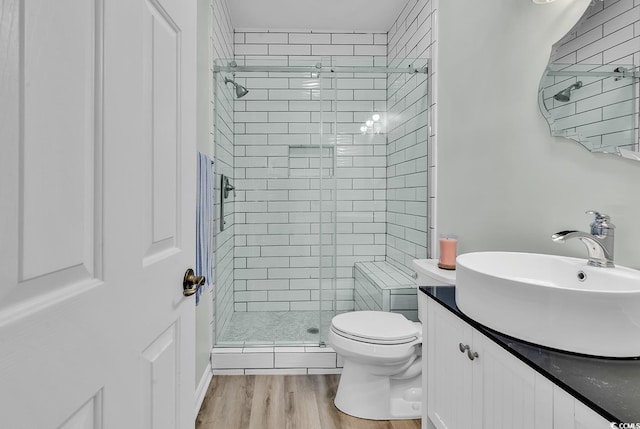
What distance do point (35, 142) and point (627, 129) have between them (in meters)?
1.45

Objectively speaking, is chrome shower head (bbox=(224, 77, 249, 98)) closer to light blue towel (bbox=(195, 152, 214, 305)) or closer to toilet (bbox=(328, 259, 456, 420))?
light blue towel (bbox=(195, 152, 214, 305))

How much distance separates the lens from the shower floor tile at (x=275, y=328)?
231 cm

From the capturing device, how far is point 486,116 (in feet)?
5.54

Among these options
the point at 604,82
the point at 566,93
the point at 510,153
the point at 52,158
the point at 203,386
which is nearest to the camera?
the point at 52,158

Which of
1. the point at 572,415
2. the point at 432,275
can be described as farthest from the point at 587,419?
the point at 432,275

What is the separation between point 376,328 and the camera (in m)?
1.80

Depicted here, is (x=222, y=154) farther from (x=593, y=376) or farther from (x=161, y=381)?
(x=593, y=376)

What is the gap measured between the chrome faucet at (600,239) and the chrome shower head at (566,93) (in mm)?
495

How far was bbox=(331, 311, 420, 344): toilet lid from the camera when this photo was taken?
1701mm

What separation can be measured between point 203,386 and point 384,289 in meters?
1.24

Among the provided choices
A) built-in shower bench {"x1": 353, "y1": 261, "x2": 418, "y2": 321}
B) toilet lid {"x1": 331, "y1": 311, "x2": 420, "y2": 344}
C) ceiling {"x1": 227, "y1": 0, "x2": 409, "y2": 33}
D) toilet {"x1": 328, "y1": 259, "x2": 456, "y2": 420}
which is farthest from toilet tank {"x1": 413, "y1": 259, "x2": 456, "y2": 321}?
ceiling {"x1": 227, "y1": 0, "x2": 409, "y2": 33}

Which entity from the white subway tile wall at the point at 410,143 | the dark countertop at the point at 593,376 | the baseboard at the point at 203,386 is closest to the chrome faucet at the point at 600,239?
the dark countertop at the point at 593,376

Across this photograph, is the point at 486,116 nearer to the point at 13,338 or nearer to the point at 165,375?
the point at 165,375

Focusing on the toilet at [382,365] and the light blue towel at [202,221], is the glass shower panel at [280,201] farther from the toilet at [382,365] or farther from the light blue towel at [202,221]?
the light blue towel at [202,221]
